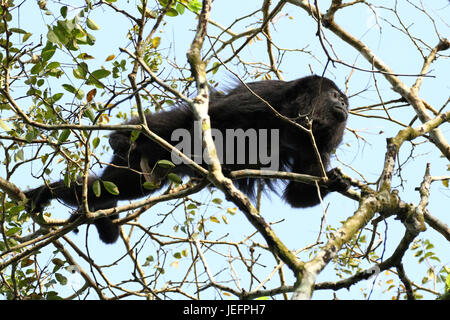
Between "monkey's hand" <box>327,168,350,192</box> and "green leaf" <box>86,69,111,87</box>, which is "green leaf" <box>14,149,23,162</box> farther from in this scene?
"monkey's hand" <box>327,168,350,192</box>

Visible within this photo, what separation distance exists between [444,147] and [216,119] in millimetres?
2009

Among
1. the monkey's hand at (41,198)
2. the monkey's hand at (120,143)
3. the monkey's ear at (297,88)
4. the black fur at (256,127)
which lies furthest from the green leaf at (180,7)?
the monkey's hand at (41,198)

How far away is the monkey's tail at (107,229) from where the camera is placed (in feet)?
17.5

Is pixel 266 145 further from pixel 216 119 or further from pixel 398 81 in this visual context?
pixel 398 81

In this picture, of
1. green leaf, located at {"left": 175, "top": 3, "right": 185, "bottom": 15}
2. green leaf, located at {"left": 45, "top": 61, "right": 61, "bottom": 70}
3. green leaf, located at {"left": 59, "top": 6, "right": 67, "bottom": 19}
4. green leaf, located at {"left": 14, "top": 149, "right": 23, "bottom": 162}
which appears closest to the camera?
green leaf, located at {"left": 59, "top": 6, "right": 67, "bottom": 19}

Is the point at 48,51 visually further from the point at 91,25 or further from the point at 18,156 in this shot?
the point at 18,156

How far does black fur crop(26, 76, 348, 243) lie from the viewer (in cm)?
499

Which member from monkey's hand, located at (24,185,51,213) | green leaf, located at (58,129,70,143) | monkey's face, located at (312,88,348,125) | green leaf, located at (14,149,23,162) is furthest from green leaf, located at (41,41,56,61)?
monkey's face, located at (312,88,348,125)

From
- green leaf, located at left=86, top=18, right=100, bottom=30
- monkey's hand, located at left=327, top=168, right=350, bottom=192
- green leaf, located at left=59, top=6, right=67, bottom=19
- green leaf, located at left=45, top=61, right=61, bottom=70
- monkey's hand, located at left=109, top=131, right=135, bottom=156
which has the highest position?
monkey's hand, located at left=109, top=131, right=135, bottom=156

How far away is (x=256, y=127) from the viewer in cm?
509

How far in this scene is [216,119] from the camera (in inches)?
201

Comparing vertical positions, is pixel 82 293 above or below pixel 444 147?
below
